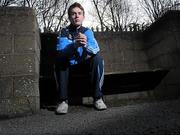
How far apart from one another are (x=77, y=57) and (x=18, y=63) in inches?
30.5

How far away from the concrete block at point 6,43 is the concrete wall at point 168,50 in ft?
8.53

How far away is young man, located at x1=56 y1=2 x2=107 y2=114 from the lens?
12.9 ft

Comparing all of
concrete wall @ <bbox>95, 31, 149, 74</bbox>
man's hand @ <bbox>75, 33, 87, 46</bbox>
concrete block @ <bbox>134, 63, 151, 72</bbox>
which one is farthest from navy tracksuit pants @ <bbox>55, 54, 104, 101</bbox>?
concrete block @ <bbox>134, 63, 151, 72</bbox>

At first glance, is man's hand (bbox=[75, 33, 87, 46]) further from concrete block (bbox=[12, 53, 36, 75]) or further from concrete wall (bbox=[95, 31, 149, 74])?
concrete wall (bbox=[95, 31, 149, 74])

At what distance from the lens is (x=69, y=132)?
9.13 feet

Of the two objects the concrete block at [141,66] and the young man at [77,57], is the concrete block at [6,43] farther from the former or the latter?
the concrete block at [141,66]

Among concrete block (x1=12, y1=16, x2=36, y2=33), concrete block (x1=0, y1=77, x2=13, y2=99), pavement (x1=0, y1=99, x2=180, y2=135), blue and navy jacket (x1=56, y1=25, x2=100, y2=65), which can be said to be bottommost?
pavement (x1=0, y1=99, x2=180, y2=135)

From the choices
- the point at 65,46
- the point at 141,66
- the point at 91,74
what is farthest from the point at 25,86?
the point at 141,66

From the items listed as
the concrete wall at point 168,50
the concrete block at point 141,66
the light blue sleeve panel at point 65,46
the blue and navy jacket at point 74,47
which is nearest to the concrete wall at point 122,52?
the concrete block at point 141,66

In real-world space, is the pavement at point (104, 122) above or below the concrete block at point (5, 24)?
below

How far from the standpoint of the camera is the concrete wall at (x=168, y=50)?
5.07 meters

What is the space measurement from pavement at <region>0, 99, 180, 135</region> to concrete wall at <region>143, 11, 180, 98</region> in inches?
54.6

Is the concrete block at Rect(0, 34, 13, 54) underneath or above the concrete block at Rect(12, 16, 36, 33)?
underneath

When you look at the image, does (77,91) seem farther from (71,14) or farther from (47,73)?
(71,14)
